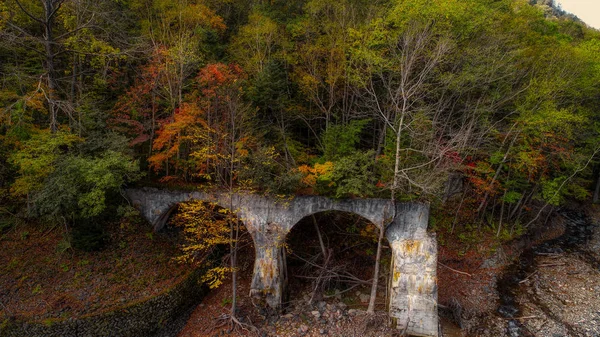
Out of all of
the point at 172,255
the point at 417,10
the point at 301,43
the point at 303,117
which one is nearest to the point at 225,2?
the point at 301,43

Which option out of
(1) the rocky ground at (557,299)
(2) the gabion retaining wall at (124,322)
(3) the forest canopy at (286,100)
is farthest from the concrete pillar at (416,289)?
(2) the gabion retaining wall at (124,322)

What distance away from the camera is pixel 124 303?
43.7 feet

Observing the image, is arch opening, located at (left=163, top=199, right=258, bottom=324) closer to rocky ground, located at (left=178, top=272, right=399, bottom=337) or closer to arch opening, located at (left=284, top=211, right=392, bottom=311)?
rocky ground, located at (left=178, top=272, right=399, bottom=337)

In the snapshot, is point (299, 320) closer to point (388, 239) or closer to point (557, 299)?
point (388, 239)

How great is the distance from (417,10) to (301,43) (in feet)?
23.5

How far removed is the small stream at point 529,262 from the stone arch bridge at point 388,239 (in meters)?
4.95

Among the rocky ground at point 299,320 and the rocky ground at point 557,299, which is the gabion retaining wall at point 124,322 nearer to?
the rocky ground at point 299,320

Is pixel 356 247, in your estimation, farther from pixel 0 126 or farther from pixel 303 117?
pixel 0 126

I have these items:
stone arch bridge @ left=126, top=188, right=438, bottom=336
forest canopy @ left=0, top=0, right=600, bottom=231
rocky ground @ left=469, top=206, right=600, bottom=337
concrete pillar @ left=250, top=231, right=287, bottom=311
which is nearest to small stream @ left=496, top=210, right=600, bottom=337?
rocky ground @ left=469, top=206, right=600, bottom=337

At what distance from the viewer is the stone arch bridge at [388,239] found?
43.7ft

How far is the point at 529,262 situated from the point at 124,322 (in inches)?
937

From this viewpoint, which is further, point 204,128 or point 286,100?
point 286,100

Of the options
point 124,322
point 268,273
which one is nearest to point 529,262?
point 268,273

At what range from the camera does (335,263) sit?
17750 mm
